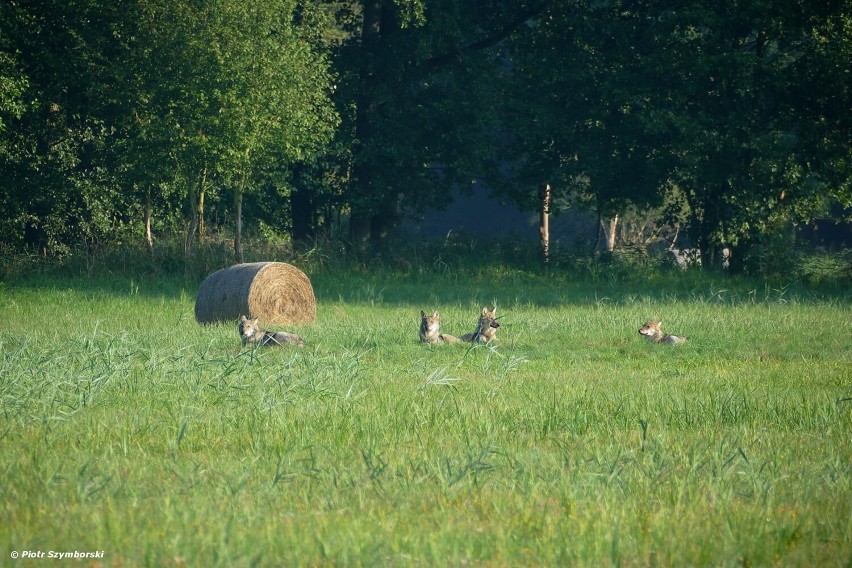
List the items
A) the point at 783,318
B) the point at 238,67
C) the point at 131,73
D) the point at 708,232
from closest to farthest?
the point at 783,318, the point at 238,67, the point at 131,73, the point at 708,232

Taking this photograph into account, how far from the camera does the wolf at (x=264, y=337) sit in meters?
13.4

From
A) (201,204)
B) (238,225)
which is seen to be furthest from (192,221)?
(201,204)

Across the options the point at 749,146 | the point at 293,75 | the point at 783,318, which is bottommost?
the point at 783,318

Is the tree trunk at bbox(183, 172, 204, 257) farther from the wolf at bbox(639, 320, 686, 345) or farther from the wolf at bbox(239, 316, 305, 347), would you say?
the wolf at bbox(639, 320, 686, 345)

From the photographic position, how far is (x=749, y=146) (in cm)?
2555

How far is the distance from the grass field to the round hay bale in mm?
3588

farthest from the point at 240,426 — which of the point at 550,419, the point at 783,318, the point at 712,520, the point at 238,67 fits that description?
the point at 238,67

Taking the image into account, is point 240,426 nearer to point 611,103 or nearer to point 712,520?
point 712,520

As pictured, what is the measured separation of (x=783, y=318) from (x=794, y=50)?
13.0m

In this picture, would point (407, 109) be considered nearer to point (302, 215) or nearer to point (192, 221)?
point (302, 215)

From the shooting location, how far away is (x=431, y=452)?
7.32 meters

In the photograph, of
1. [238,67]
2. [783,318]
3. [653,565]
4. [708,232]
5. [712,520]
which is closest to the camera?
[653,565]

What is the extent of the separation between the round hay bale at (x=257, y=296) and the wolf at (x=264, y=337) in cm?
376

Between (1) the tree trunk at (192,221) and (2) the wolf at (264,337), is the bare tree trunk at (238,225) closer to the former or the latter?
(1) the tree trunk at (192,221)
